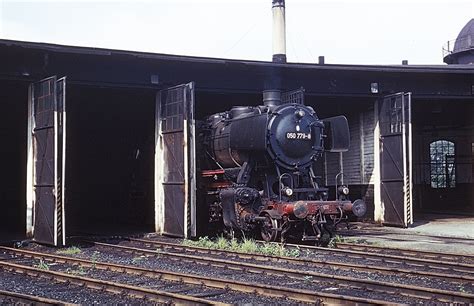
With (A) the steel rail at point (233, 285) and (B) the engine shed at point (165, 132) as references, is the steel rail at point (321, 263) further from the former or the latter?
(A) the steel rail at point (233, 285)

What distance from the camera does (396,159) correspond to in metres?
18.6

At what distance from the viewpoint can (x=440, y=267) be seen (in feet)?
32.8

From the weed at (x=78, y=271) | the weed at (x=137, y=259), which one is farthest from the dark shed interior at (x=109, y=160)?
the weed at (x=78, y=271)

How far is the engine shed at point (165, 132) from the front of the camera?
584 inches

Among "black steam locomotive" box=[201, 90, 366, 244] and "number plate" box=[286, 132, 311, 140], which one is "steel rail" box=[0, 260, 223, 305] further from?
"number plate" box=[286, 132, 311, 140]

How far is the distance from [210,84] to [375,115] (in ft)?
19.9

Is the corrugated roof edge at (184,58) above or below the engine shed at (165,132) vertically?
above

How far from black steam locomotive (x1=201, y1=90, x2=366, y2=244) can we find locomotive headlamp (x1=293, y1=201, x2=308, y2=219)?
0.10m

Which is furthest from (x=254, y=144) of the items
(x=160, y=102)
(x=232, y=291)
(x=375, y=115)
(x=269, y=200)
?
(x=375, y=115)

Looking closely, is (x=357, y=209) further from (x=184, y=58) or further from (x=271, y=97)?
(x=184, y=58)

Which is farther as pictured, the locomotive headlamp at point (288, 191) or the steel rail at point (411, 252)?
the locomotive headlamp at point (288, 191)

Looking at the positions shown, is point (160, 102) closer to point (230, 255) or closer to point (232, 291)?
point (230, 255)

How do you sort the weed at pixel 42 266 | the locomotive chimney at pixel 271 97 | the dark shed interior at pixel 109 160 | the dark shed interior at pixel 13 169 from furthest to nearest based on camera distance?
the dark shed interior at pixel 13 169 → the dark shed interior at pixel 109 160 → the locomotive chimney at pixel 271 97 → the weed at pixel 42 266

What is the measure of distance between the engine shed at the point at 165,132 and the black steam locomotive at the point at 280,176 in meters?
1.73
